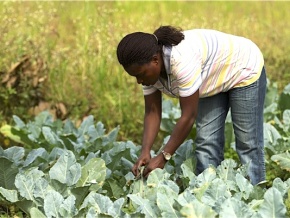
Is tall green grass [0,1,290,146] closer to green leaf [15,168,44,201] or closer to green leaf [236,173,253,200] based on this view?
green leaf [15,168,44,201]

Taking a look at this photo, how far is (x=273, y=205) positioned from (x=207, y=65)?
109 centimetres

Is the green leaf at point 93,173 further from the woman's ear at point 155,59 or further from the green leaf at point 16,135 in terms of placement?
the green leaf at point 16,135

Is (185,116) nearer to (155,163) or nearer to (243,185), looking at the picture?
(155,163)

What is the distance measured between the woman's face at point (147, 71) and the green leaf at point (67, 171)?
2.44 ft

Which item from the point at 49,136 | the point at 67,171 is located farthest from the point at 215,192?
the point at 49,136

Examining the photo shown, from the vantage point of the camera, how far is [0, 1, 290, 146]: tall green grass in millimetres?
6711

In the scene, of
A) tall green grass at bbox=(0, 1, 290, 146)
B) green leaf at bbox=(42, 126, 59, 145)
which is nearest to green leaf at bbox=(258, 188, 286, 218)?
green leaf at bbox=(42, 126, 59, 145)

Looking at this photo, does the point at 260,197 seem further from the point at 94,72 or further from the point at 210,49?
the point at 94,72

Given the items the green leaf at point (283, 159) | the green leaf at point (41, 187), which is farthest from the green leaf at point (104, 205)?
the green leaf at point (283, 159)

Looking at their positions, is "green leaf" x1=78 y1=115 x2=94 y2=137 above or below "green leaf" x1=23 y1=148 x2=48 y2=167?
below

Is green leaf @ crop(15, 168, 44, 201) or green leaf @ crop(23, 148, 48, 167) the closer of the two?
green leaf @ crop(15, 168, 44, 201)

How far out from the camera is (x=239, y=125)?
454 centimetres

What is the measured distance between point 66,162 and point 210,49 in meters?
1.13

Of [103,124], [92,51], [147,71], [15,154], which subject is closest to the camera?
[147,71]
